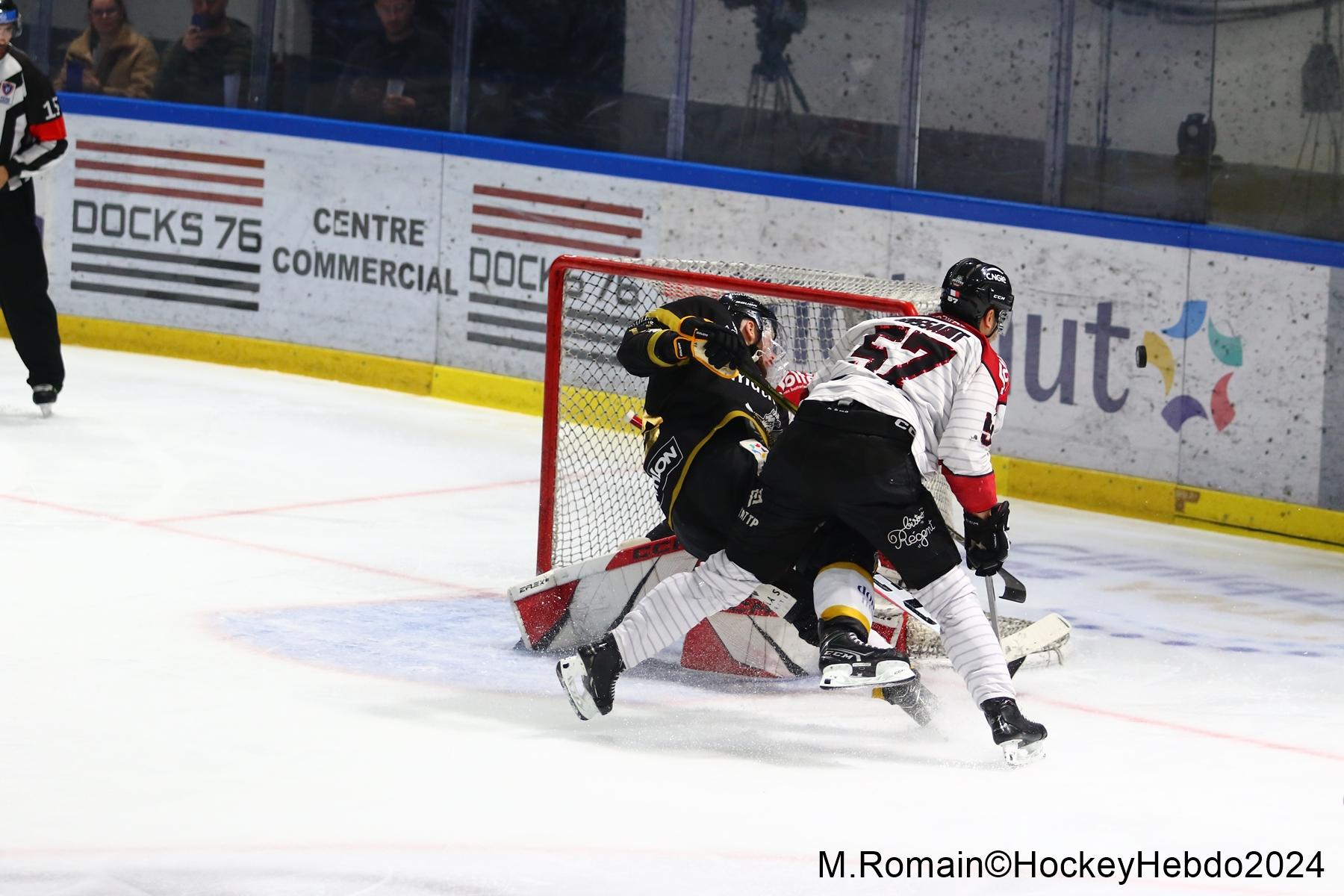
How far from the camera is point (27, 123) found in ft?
24.9

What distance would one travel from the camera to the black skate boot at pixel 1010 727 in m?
4.15

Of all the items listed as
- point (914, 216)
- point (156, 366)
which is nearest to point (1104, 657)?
point (914, 216)

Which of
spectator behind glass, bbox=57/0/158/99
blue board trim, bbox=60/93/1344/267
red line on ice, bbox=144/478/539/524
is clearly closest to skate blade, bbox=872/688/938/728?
red line on ice, bbox=144/478/539/524

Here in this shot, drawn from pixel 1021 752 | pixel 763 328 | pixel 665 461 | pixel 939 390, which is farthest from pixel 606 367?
pixel 1021 752

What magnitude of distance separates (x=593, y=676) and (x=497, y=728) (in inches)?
9.4

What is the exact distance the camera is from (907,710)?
457cm

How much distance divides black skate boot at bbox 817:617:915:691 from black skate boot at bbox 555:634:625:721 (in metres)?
0.45

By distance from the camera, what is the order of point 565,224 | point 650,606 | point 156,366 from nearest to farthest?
1. point 650,606
2. point 565,224
3. point 156,366

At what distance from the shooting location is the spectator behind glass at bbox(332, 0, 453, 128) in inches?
361

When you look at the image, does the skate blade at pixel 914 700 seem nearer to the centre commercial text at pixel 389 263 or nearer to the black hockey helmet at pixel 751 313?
the black hockey helmet at pixel 751 313

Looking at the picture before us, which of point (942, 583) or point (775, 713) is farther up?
point (942, 583)

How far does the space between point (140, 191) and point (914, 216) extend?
151 inches

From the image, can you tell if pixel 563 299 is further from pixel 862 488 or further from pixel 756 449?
pixel 862 488

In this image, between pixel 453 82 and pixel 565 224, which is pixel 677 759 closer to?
pixel 565 224
